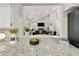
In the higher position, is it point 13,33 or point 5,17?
point 5,17

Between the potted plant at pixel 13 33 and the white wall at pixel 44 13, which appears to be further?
the white wall at pixel 44 13

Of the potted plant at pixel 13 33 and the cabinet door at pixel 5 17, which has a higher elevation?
the cabinet door at pixel 5 17

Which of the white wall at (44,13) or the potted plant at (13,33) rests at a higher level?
the white wall at (44,13)

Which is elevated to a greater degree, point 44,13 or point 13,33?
point 44,13

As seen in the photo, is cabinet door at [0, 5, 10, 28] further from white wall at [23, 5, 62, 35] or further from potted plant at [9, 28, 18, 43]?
white wall at [23, 5, 62, 35]

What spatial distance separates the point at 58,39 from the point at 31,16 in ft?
1.96

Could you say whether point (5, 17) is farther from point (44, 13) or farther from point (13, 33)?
point (44, 13)

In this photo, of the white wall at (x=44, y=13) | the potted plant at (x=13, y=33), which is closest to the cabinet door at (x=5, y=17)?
the potted plant at (x=13, y=33)

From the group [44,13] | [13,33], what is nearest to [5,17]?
[13,33]

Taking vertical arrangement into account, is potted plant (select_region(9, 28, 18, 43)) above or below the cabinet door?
below

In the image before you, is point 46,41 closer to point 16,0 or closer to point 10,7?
point 10,7

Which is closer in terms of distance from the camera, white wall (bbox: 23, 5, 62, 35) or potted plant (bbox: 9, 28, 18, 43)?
potted plant (bbox: 9, 28, 18, 43)

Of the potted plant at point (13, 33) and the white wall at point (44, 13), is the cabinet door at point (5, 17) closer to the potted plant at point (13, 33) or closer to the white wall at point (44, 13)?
the potted plant at point (13, 33)

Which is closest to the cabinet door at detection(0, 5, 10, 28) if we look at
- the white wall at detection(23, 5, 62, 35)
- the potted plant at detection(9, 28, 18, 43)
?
the potted plant at detection(9, 28, 18, 43)
